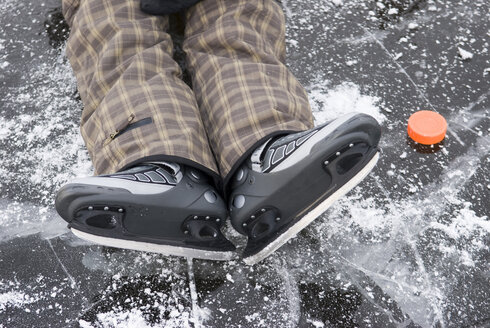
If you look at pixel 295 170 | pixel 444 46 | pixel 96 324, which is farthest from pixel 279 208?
pixel 444 46

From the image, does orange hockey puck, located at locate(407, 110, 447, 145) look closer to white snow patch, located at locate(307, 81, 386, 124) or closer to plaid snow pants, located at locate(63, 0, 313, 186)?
white snow patch, located at locate(307, 81, 386, 124)

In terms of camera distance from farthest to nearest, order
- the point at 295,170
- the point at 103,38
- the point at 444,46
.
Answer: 1. the point at 444,46
2. the point at 103,38
3. the point at 295,170

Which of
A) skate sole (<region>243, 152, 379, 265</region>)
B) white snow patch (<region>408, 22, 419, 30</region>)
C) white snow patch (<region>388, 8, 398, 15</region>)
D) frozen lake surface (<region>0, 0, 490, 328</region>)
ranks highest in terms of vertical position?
skate sole (<region>243, 152, 379, 265</region>)

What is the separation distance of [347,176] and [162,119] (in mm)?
392

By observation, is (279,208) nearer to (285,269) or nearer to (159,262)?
(285,269)

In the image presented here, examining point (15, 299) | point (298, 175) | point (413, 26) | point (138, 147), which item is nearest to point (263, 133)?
point (298, 175)

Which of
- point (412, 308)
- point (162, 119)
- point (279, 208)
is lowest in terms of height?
point (412, 308)

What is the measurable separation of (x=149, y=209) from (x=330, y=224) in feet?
1.48

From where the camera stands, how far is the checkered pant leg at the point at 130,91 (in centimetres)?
105

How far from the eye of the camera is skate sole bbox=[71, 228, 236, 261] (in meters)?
0.98

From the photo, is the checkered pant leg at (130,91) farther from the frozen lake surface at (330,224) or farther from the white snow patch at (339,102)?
the white snow patch at (339,102)

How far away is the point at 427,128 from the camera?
1333 millimetres

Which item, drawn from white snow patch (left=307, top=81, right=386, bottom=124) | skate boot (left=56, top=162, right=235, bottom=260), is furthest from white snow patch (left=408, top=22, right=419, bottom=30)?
skate boot (left=56, top=162, right=235, bottom=260)

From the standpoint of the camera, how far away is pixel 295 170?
95 cm
